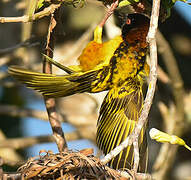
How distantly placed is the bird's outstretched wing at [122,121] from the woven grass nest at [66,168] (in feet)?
1.76

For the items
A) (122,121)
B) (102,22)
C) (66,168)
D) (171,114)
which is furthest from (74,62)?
(66,168)

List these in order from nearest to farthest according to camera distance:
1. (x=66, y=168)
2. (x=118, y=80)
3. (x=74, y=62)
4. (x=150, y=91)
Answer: (x=150, y=91)
(x=66, y=168)
(x=118, y=80)
(x=74, y=62)

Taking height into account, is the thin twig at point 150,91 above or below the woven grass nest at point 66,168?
above

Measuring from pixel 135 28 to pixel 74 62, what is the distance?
5.84ft

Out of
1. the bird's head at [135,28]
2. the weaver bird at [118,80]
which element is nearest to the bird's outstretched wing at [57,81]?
the weaver bird at [118,80]

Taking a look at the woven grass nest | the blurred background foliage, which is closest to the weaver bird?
the woven grass nest

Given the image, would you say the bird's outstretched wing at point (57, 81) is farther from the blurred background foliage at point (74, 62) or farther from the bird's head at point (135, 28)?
the blurred background foliage at point (74, 62)

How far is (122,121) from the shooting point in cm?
263

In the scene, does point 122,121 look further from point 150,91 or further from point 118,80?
point 150,91

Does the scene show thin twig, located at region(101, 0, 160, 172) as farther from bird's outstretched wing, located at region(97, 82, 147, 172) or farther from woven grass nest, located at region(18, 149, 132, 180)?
bird's outstretched wing, located at region(97, 82, 147, 172)

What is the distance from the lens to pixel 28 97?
16.4 ft

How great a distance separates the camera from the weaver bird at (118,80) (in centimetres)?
245

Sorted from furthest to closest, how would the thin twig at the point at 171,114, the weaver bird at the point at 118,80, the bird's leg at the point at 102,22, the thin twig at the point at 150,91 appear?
the thin twig at the point at 171,114 < the weaver bird at the point at 118,80 < the bird's leg at the point at 102,22 < the thin twig at the point at 150,91

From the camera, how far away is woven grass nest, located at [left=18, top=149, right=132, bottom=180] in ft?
6.65
